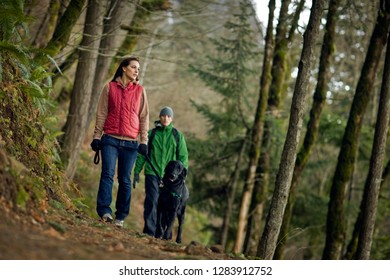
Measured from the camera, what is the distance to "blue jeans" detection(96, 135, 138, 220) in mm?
9656

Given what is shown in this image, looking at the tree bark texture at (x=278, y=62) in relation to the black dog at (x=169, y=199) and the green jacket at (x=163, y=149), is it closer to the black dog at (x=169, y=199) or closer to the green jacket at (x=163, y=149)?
the green jacket at (x=163, y=149)

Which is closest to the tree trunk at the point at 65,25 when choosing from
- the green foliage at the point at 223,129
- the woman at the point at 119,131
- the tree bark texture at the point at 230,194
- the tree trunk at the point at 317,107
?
the woman at the point at 119,131

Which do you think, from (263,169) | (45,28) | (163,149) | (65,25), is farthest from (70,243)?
(263,169)

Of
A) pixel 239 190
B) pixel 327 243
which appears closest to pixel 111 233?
pixel 327 243

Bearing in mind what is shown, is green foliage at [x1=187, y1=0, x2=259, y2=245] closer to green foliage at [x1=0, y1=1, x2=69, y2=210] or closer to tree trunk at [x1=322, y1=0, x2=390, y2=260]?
tree trunk at [x1=322, y1=0, x2=390, y2=260]

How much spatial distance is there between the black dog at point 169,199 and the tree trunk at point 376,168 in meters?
3.49

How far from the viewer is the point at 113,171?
980cm

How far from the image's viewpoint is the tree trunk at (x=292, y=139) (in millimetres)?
9203

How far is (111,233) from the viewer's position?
7.75 metres

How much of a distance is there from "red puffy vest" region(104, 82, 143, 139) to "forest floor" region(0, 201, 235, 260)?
5.70 feet

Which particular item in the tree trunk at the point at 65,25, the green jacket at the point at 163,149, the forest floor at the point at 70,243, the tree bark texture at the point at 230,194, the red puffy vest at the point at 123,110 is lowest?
the tree bark texture at the point at 230,194

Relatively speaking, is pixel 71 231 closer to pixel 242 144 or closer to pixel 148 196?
pixel 148 196

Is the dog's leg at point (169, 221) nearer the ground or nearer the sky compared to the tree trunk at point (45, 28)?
nearer the ground
